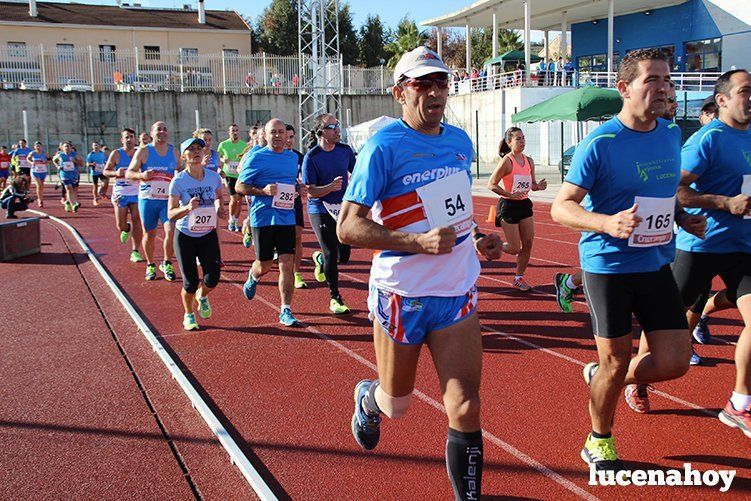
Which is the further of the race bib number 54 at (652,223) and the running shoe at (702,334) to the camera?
the running shoe at (702,334)

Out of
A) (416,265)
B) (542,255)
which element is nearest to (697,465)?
(416,265)

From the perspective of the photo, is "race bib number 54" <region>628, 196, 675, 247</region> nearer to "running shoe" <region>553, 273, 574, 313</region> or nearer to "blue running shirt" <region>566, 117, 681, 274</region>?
"blue running shirt" <region>566, 117, 681, 274</region>

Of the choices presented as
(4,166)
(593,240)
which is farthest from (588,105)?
(4,166)

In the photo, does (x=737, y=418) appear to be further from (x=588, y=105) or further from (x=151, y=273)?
(x=588, y=105)

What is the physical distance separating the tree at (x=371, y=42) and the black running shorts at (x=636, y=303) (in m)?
61.4

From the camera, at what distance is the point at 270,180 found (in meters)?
7.86

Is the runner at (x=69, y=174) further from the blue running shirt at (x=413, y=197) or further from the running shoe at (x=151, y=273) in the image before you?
the blue running shirt at (x=413, y=197)

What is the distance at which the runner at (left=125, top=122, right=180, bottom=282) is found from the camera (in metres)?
9.78

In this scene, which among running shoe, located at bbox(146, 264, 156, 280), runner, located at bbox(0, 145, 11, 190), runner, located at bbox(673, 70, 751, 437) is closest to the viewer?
runner, located at bbox(673, 70, 751, 437)

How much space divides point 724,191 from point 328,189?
4.40 m

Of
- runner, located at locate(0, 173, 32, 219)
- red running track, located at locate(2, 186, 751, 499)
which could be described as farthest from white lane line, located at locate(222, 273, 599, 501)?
runner, located at locate(0, 173, 32, 219)

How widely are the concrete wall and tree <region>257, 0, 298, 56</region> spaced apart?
841 inches

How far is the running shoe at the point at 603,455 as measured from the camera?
3885mm

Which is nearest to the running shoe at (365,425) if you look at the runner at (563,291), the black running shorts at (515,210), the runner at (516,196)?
the runner at (563,291)
